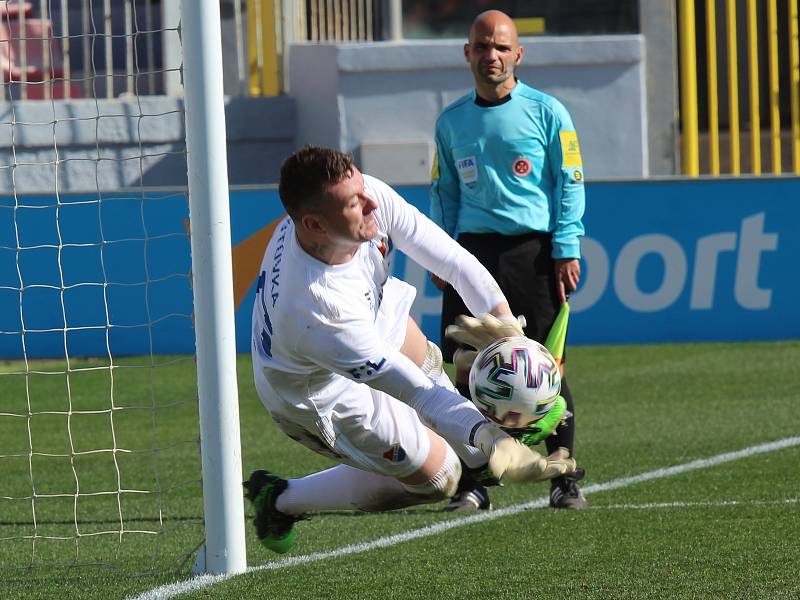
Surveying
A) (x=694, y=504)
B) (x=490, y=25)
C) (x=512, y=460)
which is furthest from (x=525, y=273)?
(x=512, y=460)

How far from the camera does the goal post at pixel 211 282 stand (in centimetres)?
473

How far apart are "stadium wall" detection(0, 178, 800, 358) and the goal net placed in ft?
0.10

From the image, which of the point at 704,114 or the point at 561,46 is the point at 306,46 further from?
the point at 704,114

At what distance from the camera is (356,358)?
3980 mm

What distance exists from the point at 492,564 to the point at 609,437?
290 cm

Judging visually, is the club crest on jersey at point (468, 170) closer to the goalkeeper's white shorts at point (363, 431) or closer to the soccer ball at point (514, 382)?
the goalkeeper's white shorts at point (363, 431)

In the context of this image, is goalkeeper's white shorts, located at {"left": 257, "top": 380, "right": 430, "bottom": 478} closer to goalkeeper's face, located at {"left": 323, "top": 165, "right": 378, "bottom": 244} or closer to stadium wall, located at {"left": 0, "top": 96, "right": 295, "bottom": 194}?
goalkeeper's face, located at {"left": 323, "top": 165, "right": 378, "bottom": 244}

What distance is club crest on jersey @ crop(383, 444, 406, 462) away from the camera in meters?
4.62

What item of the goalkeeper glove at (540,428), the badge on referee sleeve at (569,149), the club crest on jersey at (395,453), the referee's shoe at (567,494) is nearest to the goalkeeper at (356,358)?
the club crest on jersey at (395,453)

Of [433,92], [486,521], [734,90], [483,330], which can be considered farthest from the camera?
A: [433,92]

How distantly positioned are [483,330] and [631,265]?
6551 millimetres

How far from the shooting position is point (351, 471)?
499cm

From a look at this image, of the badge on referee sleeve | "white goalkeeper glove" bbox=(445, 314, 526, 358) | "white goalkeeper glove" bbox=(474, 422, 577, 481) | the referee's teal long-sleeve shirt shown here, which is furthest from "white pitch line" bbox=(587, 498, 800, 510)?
"white goalkeeper glove" bbox=(474, 422, 577, 481)

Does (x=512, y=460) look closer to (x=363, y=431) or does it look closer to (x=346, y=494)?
(x=363, y=431)
